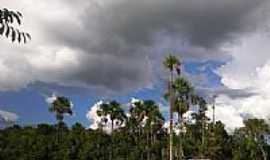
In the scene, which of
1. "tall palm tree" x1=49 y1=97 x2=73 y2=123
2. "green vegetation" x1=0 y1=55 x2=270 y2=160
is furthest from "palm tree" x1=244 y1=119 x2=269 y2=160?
"tall palm tree" x1=49 y1=97 x2=73 y2=123

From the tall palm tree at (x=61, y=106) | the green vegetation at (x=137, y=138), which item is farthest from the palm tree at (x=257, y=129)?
the tall palm tree at (x=61, y=106)

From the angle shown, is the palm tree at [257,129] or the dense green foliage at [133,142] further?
the palm tree at [257,129]

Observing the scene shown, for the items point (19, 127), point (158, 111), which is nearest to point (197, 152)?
point (158, 111)

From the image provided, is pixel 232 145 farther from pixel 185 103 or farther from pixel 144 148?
pixel 185 103

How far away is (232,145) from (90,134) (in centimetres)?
3071

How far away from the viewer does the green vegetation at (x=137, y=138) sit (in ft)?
343

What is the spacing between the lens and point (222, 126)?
124m

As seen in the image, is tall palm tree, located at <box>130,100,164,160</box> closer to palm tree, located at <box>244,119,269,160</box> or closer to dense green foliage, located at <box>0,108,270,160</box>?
dense green foliage, located at <box>0,108,270,160</box>

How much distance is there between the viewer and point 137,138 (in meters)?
131

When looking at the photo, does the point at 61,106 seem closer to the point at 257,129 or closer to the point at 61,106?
the point at 61,106

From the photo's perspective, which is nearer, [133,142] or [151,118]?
[151,118]

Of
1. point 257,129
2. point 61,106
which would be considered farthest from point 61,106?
point 257,129

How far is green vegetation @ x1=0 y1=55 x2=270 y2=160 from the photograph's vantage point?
10469 cm

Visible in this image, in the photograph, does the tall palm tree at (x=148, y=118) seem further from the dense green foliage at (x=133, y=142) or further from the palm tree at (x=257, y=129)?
the palm tree at (x=257, y=129)
